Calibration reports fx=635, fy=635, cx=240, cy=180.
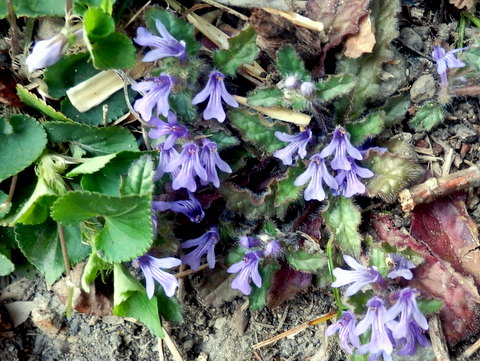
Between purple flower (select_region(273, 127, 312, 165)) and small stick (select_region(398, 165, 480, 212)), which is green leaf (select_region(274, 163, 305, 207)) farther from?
small stick (select_region(398, 165, 480, 212))

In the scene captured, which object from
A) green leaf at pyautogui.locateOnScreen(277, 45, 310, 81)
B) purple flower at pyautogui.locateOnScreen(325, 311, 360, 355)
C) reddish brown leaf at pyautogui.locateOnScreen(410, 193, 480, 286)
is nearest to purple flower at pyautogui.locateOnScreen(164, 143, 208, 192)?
green leaf at pyautogui.locateOnScreen(277, 45, 310, 81)

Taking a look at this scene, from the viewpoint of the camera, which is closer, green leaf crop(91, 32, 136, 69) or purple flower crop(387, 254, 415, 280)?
green leaf crop(91, 32, 136, 69)

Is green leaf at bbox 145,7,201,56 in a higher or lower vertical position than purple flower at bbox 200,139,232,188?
higher

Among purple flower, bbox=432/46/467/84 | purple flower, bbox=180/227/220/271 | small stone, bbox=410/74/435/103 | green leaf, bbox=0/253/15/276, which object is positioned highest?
purple flower, bbox=432/46/467/84

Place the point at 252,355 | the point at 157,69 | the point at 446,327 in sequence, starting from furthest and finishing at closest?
the point at 252,355
the point at 446,327
the point at 157,69

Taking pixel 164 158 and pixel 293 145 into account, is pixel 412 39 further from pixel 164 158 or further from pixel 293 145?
pixel 164 158

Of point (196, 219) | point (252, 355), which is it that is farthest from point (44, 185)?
point (252, 355)

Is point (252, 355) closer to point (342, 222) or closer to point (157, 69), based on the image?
point (342, 222)
